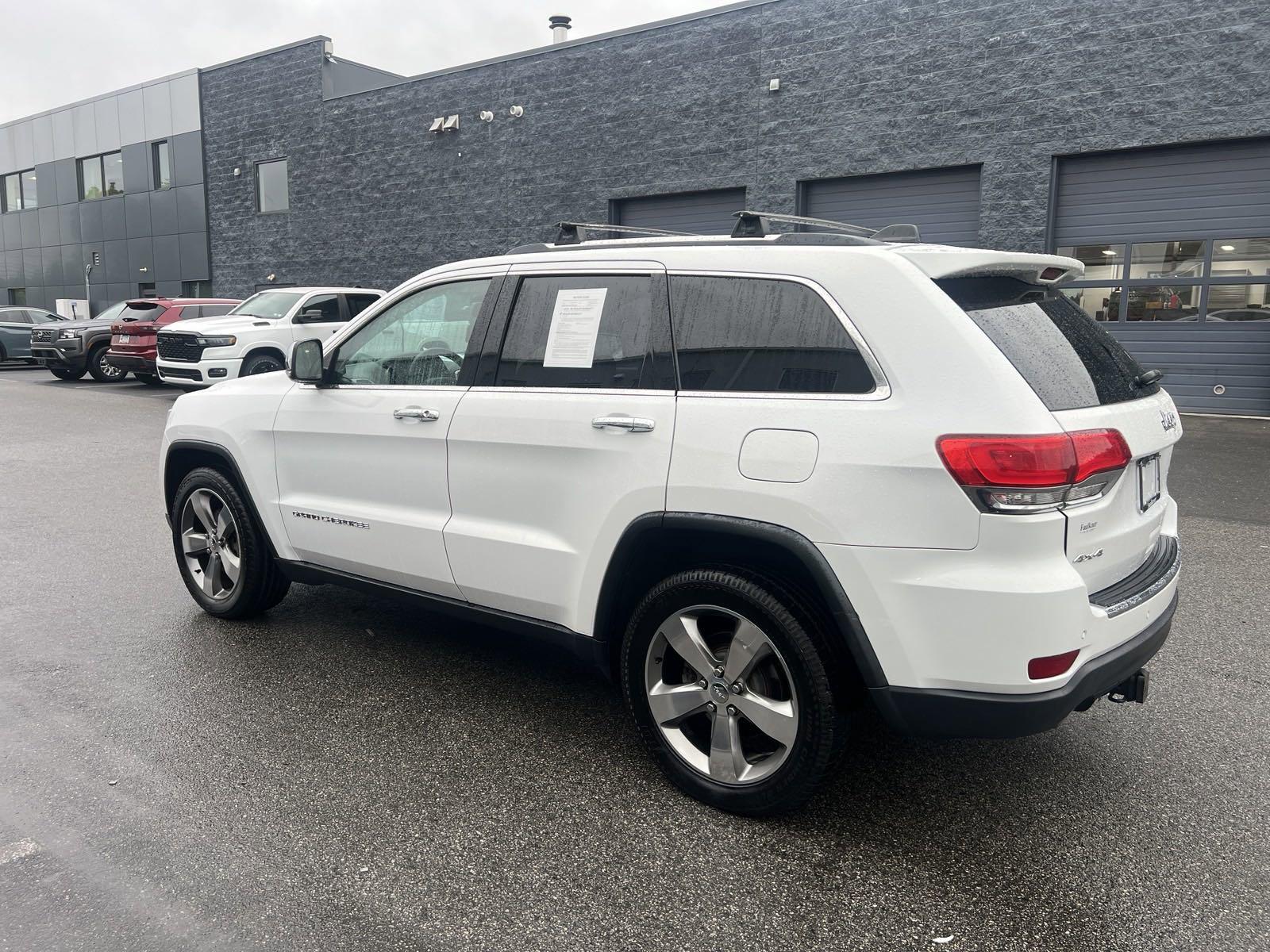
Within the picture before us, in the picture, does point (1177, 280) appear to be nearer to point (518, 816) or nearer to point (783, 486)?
point (783, 486)

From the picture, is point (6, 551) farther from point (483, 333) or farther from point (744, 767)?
point (744, 767)

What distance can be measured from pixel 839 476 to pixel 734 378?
0.51 metres

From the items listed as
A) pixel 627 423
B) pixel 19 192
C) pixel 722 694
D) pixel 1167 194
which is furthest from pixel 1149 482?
pixel 19 192

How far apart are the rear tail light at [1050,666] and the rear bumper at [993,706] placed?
0.05 m

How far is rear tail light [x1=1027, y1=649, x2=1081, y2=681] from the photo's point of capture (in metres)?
2.61

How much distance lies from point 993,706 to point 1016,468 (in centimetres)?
65

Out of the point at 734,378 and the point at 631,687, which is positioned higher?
the point at 734,378

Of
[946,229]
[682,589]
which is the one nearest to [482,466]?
[682,589]

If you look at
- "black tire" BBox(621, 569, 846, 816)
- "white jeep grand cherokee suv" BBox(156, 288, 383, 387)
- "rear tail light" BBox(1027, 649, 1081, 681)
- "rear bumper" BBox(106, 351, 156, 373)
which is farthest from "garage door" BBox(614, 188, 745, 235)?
"rear tail light" BBox(1027, 649, 1081, 681)

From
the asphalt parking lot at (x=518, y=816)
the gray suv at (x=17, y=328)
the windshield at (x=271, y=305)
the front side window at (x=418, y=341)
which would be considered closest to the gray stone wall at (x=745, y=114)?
the gray suv at (x=17, y=328)

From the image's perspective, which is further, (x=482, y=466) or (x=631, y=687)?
(x=482, y=466)

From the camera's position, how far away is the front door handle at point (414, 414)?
12.5ft

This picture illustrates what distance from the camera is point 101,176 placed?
32438 mm

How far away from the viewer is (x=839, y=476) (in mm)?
2760
